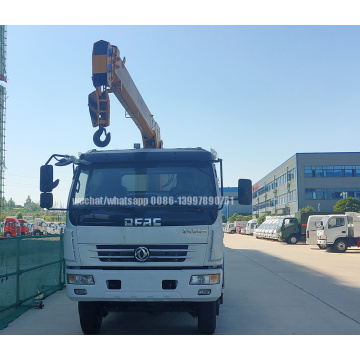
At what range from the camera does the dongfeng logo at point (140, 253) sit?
5.71 metres

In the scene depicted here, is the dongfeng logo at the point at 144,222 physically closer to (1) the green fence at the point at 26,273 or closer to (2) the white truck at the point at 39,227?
(1) the green fence at the point at 26,273

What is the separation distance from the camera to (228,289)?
35.8ft

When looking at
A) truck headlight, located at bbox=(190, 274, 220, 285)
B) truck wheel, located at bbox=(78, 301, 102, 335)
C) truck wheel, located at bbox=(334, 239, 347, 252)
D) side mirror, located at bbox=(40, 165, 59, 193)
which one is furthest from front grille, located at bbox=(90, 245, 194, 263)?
truck wheel, located at bbox=(334, 239, 347, 252)

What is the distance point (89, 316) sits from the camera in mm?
6250

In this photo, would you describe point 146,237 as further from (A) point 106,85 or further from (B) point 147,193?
(A) point 106,85

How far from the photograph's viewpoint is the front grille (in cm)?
571

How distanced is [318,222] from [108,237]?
84.0 feet

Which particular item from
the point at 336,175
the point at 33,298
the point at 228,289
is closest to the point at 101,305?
the point at 33,298

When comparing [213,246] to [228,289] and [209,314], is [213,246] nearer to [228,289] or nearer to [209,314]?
[209,314]

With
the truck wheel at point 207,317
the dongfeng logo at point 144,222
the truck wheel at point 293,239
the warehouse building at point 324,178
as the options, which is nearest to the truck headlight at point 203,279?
the truck wheel at point 207,317

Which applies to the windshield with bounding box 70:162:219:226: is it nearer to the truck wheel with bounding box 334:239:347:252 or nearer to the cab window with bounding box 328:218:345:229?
the cab window with bounding box 328:218:345:229

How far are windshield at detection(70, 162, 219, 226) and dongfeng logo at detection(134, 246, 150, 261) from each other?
41 centimetres

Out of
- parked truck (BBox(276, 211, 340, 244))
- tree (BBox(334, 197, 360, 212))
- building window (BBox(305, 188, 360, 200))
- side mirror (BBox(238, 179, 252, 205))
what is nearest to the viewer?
side mirror (BBox(238, 179, 252, 205))

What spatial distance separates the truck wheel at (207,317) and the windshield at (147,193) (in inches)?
48.1
